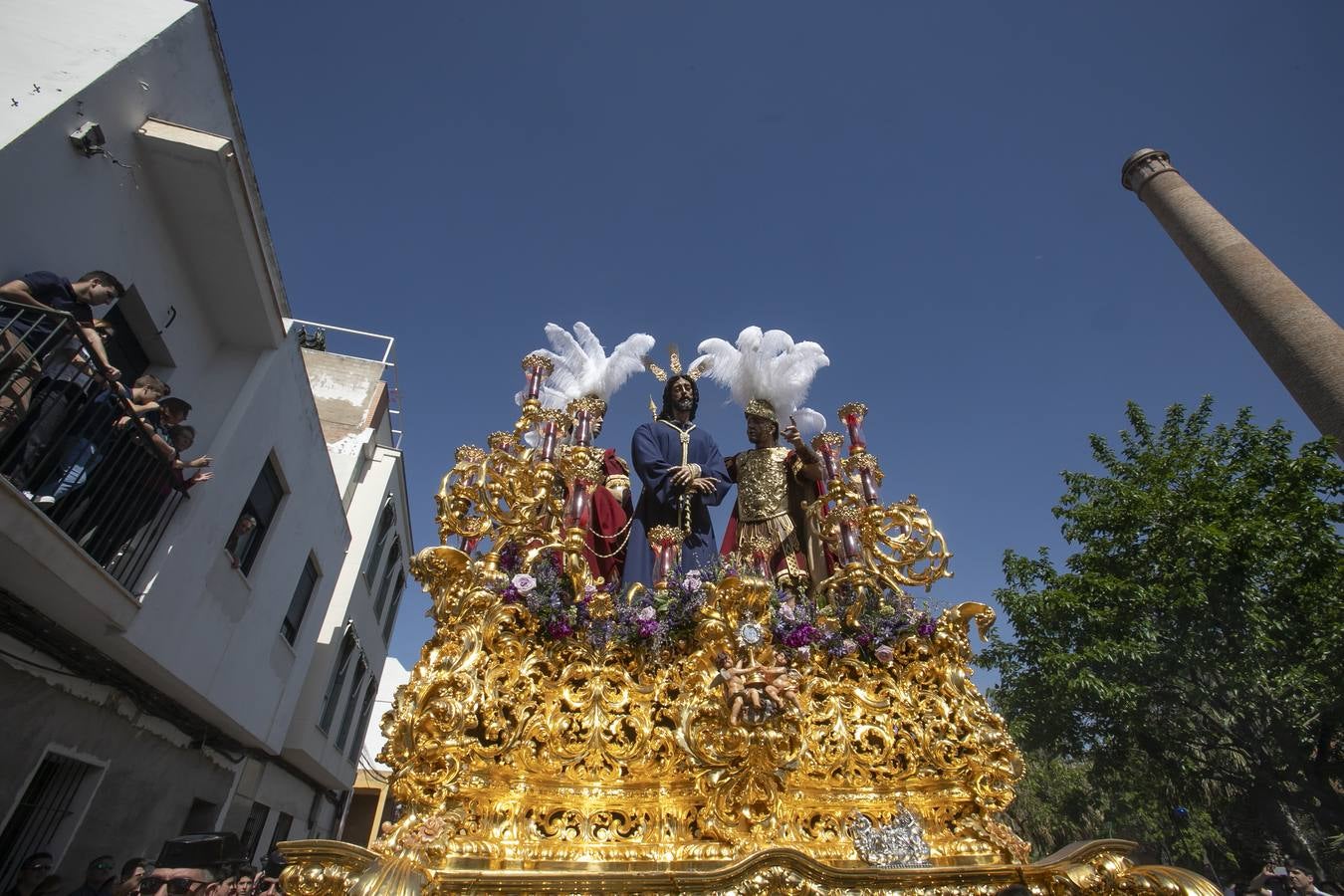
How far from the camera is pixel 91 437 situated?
253 inches

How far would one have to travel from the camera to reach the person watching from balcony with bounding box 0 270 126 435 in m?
5.15

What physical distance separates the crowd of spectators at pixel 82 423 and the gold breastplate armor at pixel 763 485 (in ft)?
19.1

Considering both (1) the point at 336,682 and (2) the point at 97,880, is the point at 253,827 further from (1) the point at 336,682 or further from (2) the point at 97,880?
(2) the point at 97,880

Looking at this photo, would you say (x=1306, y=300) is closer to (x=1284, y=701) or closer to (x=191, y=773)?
(x=1284, y=701)

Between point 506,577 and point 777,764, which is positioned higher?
point 506,577

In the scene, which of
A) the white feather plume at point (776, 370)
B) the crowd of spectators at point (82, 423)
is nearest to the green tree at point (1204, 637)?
the white feather plume at point (776, 370)

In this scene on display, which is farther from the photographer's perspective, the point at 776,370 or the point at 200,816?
the point at 200,816

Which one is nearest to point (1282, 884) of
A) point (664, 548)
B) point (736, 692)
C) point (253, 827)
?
point (664, 548)

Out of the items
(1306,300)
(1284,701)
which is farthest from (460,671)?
(1306,300)

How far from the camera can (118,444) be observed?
6.80 metres

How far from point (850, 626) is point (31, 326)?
6680 millimetres

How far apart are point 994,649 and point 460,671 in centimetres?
1297

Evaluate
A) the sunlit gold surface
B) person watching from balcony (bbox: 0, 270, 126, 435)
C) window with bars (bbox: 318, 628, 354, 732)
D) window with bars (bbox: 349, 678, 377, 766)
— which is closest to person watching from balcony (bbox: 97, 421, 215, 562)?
person watching from balcony (bbox: 0, 270, 126, 435)

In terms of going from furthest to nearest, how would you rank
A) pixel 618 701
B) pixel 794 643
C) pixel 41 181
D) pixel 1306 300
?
1. pixel 1306 300
2. pixel 41 181
3. pixel 794 643
4. pixel 618 701
